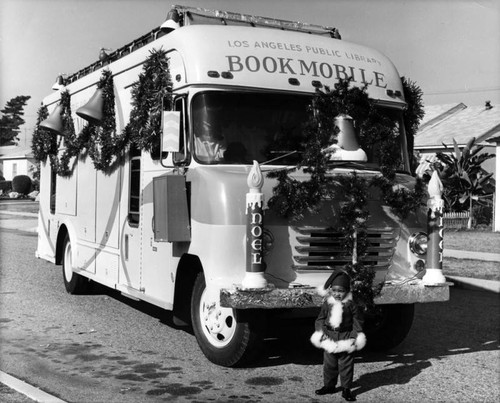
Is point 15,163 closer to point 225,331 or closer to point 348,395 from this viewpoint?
point 225,331

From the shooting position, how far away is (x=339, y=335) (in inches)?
221

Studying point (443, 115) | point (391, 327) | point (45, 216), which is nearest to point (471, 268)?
point (391, 327)

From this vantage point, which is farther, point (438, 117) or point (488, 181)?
point (438, 117)

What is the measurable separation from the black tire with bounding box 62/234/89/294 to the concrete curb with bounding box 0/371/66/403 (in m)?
4.32

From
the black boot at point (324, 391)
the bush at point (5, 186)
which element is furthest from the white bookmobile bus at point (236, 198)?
the bush at point (5, 186)

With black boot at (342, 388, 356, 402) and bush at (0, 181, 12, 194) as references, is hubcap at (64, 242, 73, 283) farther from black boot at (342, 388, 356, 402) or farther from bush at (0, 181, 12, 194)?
bush at (0, 181, 12, 194)

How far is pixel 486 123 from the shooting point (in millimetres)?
31797

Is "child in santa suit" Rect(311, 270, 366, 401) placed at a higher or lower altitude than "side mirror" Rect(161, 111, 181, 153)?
lower

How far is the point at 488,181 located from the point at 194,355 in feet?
68.4

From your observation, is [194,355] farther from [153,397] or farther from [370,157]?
[370,157]

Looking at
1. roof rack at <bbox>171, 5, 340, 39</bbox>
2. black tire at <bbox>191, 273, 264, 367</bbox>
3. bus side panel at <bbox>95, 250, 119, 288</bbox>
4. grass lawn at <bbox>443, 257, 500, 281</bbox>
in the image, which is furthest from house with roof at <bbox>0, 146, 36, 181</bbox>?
black tire at <bbox>191, 273, 264, 367</bbox>

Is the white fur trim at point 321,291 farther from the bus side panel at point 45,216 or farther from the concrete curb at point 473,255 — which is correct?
the concrete curb at point 473,255

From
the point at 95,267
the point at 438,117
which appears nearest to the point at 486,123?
the point at 438,117

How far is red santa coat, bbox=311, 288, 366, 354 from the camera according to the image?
559 cm
